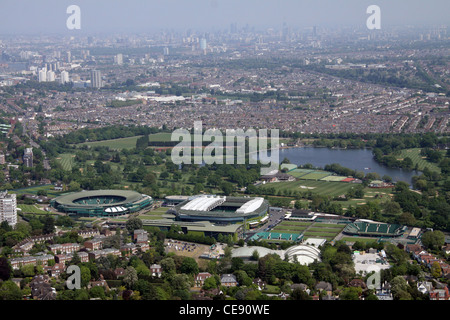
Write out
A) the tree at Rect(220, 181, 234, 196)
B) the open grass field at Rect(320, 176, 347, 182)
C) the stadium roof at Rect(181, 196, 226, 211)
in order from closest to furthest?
the stadium roof at Rect(181, 196, 226, 211) → the tree at Rect(220, 181, 234, 196) → the open grass field at Rect(320, 176, 347, 182)

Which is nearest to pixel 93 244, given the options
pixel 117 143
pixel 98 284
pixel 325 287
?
pixel 98 284

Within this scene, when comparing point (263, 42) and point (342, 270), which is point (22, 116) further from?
point (263, 42)

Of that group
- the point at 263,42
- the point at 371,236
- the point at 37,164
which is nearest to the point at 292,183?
the point at 371,236

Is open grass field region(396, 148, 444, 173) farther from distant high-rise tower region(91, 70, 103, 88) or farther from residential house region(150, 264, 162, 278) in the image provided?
distant high-rise tower region(91, 70, 103, 88)

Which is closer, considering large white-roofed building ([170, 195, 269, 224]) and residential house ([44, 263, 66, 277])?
residential house ([44, 263, 66, 277])

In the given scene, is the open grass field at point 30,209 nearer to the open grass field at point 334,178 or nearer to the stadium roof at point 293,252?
the stadium roof at point 293,252

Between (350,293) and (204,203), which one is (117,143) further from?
(350,293)

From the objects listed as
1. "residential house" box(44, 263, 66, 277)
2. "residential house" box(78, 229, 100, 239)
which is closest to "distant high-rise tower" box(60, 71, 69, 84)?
"residential house" box(78, 229, 100, 239)
